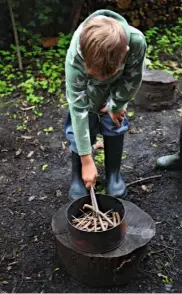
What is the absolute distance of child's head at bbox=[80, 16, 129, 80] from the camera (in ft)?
6.55

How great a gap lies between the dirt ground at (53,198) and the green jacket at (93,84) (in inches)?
27.5

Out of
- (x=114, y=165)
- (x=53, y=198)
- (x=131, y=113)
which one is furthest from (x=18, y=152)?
(x=131, y=113)

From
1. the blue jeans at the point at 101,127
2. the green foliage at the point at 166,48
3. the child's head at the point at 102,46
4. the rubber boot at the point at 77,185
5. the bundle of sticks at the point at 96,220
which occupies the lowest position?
the green foliage at the point at 166,48

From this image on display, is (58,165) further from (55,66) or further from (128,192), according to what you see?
(55,66)

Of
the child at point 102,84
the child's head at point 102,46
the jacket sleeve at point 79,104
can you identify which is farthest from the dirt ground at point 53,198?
the child's head at point 102,46

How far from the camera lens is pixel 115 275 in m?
2.37

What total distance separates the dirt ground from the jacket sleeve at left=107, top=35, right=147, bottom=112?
2.44 feet

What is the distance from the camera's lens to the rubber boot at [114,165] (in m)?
2.93

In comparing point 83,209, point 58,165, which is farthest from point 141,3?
point 83,209

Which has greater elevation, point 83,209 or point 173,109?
point 83,209

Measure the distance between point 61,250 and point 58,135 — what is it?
1.60 meters

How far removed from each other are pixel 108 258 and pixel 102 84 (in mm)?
969

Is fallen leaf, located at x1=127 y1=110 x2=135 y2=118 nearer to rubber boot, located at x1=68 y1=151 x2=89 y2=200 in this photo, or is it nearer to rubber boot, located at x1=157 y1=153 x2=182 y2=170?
rubber boot, located at x1=157 y1=153 x2=182 y2=170

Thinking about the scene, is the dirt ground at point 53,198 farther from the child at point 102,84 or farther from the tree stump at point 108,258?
the child at point 102,84
